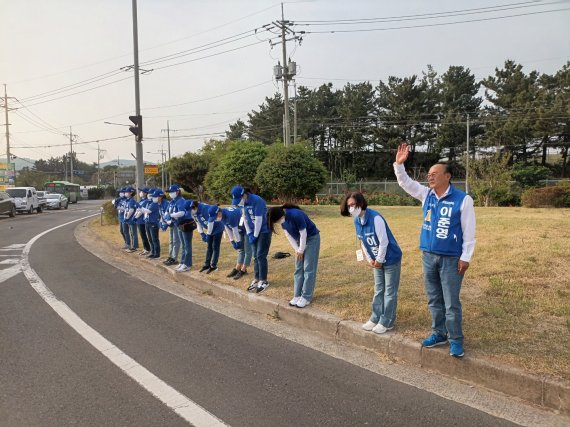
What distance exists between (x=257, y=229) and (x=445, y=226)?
3428 mm

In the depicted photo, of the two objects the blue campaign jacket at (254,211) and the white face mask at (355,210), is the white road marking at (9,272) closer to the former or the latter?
the blue campaign jacket at (254,211)

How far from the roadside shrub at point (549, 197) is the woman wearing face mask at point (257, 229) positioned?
744 inches

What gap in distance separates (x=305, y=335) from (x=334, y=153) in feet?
195

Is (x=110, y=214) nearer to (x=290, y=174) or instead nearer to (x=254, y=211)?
(x=290, y=174)

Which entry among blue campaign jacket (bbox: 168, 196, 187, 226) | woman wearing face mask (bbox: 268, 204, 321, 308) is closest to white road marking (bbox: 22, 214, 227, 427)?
woman wearing face mask (bbox: 268, 204, 321, 308)

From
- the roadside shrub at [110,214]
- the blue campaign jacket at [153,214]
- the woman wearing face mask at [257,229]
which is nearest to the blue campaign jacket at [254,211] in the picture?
the woman wearing face mask at [257,229]

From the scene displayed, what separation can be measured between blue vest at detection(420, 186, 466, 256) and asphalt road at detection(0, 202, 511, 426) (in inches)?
48.9

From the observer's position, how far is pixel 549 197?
21.5 meters

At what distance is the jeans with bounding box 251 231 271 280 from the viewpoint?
23.4 ft

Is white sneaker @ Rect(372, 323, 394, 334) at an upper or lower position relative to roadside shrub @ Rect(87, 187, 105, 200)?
lower

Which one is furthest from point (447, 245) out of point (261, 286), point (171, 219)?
point (171, 219)

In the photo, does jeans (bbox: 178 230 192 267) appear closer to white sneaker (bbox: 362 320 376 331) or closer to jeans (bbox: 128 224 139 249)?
jeans (bbox: 128 224 139 249)

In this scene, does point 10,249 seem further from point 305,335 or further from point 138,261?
point 305,335

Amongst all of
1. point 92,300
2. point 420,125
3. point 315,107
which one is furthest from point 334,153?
point 92,300
